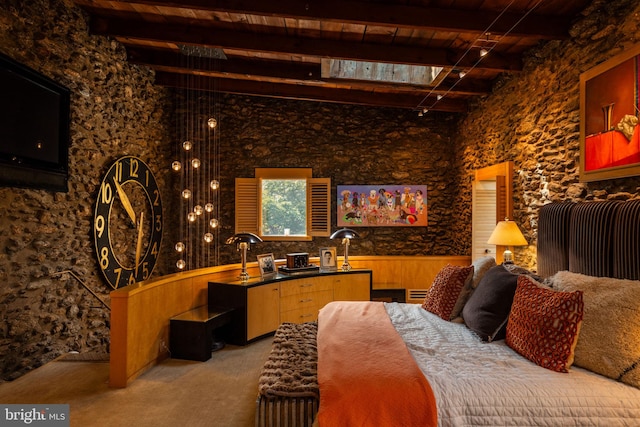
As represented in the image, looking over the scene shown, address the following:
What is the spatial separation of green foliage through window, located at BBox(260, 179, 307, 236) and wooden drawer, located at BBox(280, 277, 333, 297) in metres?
1.71

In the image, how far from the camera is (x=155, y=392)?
3.12 m

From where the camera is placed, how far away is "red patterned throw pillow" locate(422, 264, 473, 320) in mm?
3227

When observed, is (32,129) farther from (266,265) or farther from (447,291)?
(447,291)

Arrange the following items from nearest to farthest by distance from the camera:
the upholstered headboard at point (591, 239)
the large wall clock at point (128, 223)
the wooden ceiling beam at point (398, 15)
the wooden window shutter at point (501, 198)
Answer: the upholstered headboard at point (591, 239)
the wooden ceiling beam at point (398, 15)
the large wall clock at point (128, 223)
the wooden window shutter at point (501, 198)

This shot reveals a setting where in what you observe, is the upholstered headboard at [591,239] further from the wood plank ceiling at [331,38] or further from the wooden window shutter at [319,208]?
the wooden window shutter at [319,208]

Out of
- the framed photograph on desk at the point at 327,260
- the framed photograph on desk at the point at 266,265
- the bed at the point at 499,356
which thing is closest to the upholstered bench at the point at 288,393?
the bed at the point at 499,356

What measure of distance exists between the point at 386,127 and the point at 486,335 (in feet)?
15.4

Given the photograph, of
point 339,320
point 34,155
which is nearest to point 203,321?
point 339,320

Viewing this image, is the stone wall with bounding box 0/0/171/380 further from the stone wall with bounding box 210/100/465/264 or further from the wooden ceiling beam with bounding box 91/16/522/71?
the stone wall with bounding box 210/100/465/264

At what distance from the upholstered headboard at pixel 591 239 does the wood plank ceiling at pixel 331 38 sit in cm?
174

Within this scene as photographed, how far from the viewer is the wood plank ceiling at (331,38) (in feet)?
11.7

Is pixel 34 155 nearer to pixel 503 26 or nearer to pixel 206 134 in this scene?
pixel 206 134

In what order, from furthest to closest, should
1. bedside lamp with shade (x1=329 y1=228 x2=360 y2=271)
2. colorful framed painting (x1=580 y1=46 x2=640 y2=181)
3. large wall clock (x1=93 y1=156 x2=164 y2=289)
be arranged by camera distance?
1. bedside lamp with shade (x1=329 y1=228 x2=360 y2=271)
2. large wall clock (x1=93 y1=156 x2=164 y2=289)
3. colorful framed painting (x1=580 y1=46 x2=640 y2=181)

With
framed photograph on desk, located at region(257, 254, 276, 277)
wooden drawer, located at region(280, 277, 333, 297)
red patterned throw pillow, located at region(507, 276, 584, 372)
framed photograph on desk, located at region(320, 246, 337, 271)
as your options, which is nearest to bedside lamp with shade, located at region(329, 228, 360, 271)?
framed photograph on desk, located at region(320, 246, 337, 271)
